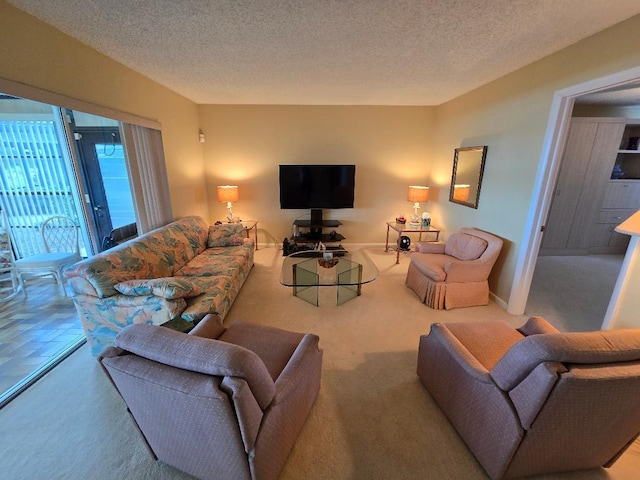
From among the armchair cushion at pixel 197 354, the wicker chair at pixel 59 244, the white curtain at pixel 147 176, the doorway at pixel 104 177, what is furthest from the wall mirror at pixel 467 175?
the wicker chair at pixel 59 244

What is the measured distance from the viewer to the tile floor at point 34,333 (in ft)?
6.62

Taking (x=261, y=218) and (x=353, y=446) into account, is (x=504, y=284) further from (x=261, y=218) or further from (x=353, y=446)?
(x=261, y=218)

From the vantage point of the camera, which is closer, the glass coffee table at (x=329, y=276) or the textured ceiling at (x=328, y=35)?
the textured ceiling at (x=328, y=35)

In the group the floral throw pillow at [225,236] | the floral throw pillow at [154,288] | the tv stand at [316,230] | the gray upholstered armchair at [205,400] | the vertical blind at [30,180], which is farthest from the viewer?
the tv stand at [316,230]

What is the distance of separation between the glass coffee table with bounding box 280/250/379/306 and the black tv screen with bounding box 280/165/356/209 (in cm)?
142

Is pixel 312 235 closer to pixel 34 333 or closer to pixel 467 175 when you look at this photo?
pixel 467 175

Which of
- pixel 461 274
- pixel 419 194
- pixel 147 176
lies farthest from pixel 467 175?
pixel 147 176

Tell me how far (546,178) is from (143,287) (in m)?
3.59

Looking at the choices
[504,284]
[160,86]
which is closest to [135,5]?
[160,86]

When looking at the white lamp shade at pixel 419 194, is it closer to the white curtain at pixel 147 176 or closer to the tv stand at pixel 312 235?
the tv stand at pixel 312 235

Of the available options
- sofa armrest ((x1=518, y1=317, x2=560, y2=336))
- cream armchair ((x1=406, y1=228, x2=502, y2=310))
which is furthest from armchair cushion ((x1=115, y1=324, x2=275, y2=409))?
cream armchair ((x1=406, y1=228, x2=502, y2=310))

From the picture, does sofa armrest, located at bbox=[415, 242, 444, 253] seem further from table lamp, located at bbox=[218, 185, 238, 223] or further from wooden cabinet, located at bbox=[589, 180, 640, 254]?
wooden cabinet, located at bbox=[589, 180, 640, 254]

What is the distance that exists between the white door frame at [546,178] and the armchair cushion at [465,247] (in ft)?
1.23

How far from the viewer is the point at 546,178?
8.11ft
